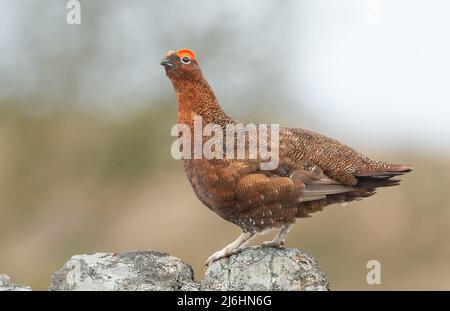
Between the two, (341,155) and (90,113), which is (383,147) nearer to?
(90,113)

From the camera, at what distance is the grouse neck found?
295 inches

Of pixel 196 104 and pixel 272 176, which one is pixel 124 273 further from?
pixel 196 104

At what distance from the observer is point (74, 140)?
1752cm

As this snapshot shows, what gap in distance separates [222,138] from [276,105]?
1070 cm

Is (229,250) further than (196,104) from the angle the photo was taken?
No

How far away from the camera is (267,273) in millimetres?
6824

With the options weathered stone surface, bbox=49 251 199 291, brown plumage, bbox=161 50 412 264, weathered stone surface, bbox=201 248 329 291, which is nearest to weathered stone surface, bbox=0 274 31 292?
weathered stone surface, bbox=49 251 199 291

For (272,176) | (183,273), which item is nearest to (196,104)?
(272,176)

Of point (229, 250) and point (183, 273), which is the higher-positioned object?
point (229, 250)

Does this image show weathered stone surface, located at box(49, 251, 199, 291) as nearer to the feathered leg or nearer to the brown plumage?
the feathered leg

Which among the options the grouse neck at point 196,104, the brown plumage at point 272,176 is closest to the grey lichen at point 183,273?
the brown plumage at point 272,176

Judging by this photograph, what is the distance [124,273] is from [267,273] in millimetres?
1247

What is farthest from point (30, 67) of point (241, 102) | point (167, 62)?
point (167, 62)

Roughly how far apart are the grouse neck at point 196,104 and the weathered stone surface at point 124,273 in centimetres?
135
